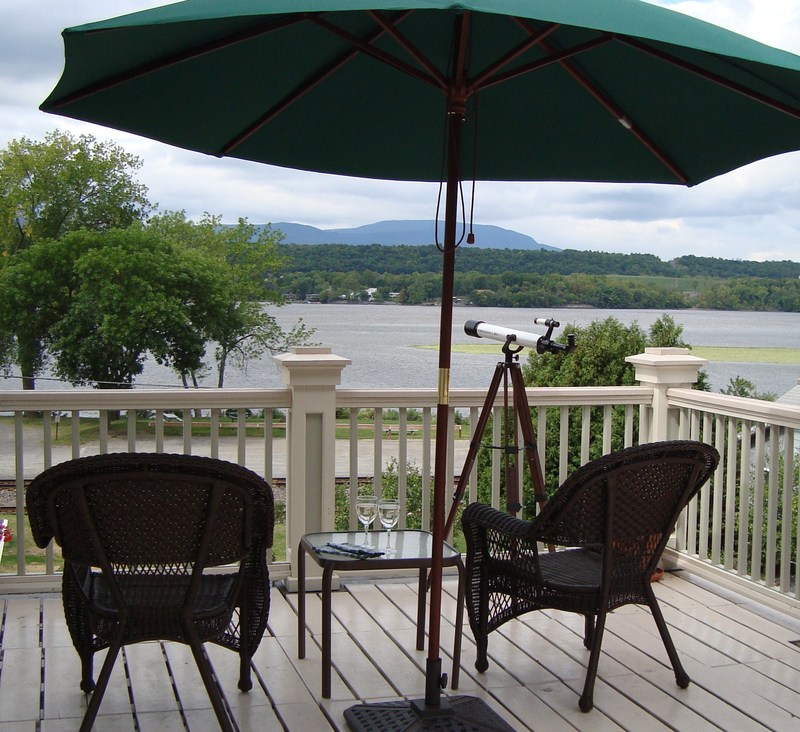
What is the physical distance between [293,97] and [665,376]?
8.15 ft

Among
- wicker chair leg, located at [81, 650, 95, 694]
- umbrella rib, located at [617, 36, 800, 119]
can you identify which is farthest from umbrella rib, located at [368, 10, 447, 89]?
wicker chair leg, located at [81, 650, 95, 694]

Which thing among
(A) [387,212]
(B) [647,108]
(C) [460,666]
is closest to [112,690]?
(C) [460,666]

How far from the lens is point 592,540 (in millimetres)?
2904

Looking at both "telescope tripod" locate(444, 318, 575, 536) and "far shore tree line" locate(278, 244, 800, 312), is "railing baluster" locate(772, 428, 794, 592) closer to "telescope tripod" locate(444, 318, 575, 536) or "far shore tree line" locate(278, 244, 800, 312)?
"telescope tripod" locate(444, 318, 575, 536)

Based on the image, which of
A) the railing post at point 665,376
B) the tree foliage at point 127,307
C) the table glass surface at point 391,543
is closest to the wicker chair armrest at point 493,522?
the table glass surface at point 391,543

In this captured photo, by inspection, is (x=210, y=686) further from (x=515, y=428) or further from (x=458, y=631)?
(x=515, y=428)

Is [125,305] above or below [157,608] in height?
above

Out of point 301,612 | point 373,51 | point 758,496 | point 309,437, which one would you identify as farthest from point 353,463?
point 373,51

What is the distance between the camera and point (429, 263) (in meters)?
12.4

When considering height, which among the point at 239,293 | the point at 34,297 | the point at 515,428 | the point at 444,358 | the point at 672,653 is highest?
the point at 239,293

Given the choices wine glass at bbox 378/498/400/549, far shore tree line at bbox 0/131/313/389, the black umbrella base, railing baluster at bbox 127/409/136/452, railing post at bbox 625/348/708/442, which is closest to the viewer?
the black umbrella base

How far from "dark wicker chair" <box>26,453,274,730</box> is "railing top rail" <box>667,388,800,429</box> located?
7.67ft

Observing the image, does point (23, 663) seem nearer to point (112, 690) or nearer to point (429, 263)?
point (112, 690)

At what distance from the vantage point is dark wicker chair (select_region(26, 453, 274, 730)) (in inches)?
95.6
